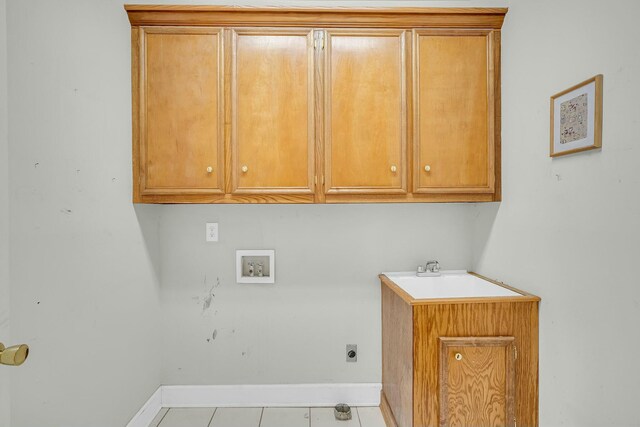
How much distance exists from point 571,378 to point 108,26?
2465mm

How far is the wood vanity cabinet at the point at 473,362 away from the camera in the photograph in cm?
154

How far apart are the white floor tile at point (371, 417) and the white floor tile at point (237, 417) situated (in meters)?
0.58

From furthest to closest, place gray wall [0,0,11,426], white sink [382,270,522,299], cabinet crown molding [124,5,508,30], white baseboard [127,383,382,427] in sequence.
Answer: white baseboard [127,383,382,427] < white sink [382,270,522,299] < cabinet crown molding [124,5,508,30] < gray wall [0,0,11,426]

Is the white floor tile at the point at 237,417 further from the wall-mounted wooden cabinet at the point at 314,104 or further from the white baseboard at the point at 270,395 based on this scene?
the wall-mounted wooden cabinet at the point at 314,104

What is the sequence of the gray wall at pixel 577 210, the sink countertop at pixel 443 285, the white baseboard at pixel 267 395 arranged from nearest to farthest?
the gray wall at pixel 577 210
the sink countertop at pixel 443 285
the white baseboard at pixel 267 395

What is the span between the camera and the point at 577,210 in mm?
1355

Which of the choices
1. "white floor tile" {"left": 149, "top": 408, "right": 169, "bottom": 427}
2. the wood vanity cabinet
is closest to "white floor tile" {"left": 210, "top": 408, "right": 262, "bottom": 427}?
"white floor tile" {"left": 149, "top": 408, "right": 169, "bottom": 427}

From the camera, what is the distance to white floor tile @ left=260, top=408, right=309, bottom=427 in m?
1.98

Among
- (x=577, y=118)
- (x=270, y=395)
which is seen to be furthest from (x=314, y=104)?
(x=270, y=395)

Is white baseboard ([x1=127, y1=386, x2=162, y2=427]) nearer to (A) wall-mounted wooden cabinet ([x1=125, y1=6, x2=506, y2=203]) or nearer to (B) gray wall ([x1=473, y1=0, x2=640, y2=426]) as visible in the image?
(A) wall-mounted wooden cabinet ([x1=125, y1=6, x2=506, y2=203])

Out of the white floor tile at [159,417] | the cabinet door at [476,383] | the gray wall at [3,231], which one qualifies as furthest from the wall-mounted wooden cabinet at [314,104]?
the white floor tile at [159,417]

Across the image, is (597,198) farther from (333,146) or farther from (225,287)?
(225,287)

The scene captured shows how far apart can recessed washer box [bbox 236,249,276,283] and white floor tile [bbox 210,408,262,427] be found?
753 mm

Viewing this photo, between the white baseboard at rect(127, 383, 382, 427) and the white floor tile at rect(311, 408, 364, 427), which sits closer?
the white floor tile at rect(311, 408, 364, 427)
